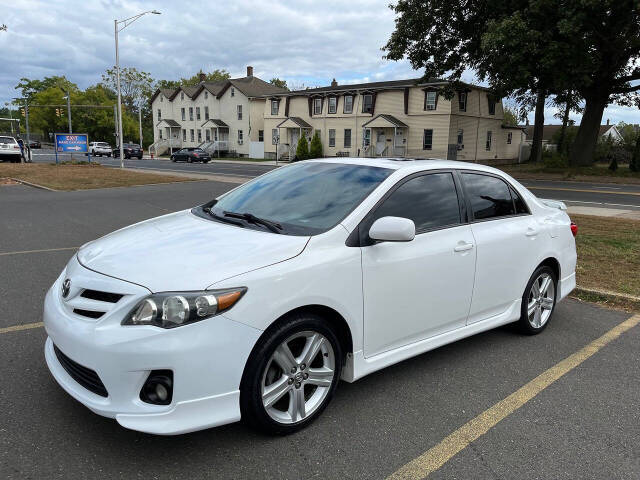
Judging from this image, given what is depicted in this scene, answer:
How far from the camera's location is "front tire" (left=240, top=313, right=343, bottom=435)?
108 inches

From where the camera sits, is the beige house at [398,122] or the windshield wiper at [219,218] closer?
the windshield wiper at [219,218]

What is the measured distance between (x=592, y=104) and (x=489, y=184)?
30.3 metres

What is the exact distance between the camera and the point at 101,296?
2.75 m

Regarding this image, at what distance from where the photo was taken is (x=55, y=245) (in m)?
A: 8.04

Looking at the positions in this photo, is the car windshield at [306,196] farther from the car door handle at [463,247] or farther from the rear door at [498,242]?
the rear door at [498,242]

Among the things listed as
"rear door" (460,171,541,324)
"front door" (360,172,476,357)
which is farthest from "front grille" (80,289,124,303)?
"rear door" (460,171,541,324)

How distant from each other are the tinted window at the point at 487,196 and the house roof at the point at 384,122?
129 feet

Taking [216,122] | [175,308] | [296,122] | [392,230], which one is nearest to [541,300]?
[392,230]

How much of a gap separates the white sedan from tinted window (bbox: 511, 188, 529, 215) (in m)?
0.08

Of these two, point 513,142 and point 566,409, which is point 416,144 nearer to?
point 513,142

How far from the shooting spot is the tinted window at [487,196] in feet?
13.5

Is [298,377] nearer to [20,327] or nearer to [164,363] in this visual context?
[164,363]

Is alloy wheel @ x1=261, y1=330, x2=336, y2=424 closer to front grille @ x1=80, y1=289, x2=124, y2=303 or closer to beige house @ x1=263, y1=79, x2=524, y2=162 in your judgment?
front grille @ x1=80, y1=289, x2=124, y2=303

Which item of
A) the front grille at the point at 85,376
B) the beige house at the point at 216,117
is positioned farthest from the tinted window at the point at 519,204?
the beige house at the point at 216,117
